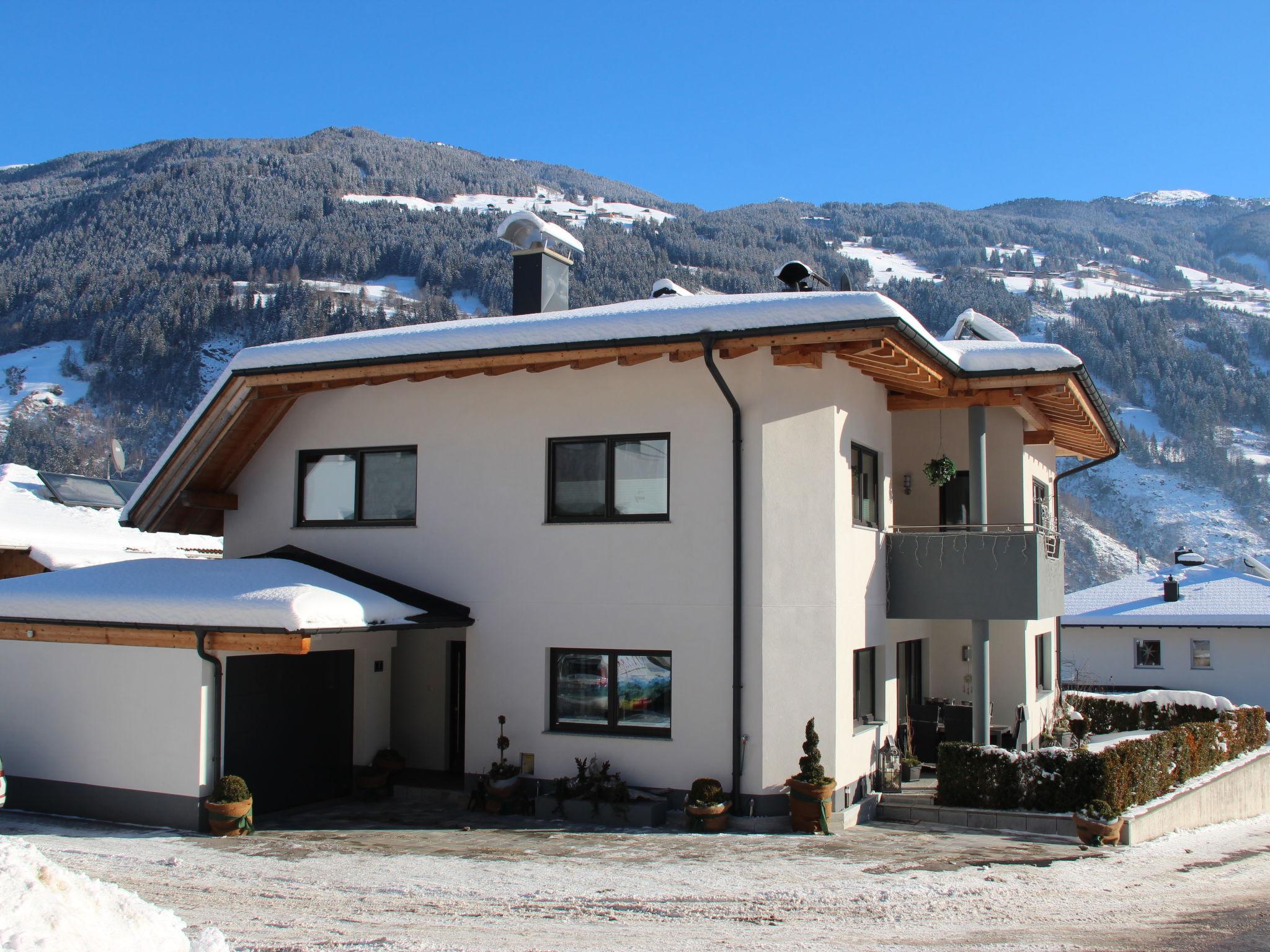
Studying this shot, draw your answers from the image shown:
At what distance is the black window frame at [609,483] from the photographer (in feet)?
44.2

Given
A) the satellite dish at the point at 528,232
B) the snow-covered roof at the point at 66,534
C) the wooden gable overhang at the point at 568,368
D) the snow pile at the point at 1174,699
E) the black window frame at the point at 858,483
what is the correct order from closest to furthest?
the wooden gable overhang at the point at 568,368
the black window frame at the point at 858,483
the satellite dish at the point at 528,232
the snow-covered roof at the point at 66,534
the snow pile at the point at 1174,699

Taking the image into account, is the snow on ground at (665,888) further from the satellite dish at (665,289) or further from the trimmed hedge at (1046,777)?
the satellite dish at (665,289)

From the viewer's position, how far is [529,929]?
829 cm

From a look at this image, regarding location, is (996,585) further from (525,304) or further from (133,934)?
(133,934)

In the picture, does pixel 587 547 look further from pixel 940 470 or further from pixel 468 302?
pixel 468 302

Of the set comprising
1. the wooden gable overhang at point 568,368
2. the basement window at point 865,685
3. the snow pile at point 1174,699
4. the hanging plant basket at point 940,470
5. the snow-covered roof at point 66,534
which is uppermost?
the wooden gable overhang at point 568,368

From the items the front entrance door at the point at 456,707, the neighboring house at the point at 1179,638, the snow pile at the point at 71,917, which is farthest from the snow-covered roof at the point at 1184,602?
the snow pile at the point at 71,917

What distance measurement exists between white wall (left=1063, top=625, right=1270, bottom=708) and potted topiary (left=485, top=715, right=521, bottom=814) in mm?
26632

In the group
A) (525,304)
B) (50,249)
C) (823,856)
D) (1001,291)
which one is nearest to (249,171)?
(50,249)

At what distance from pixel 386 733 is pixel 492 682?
222cm

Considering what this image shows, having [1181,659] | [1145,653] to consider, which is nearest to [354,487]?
[1145,653]

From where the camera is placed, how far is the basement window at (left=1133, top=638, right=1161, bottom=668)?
3431cm

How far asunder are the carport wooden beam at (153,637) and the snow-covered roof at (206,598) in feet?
0.30

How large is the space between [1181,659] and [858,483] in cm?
2457
